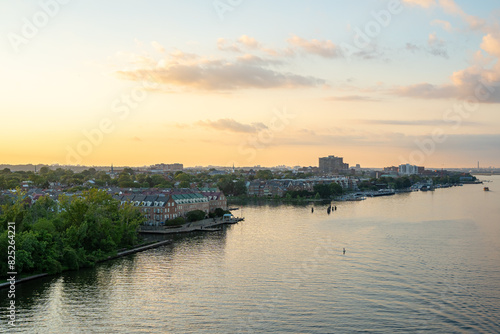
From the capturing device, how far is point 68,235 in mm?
29828

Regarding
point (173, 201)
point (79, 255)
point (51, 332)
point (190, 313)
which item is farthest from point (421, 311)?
point (173, 201)

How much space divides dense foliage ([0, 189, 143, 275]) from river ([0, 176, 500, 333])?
1.20 m

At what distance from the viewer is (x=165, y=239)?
4125 centimetres

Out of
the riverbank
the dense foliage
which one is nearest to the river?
the riverbank

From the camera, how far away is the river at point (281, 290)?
19.5 meters

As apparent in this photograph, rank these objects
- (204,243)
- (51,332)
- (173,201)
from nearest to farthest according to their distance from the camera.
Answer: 1. (51,332)
2. (204,243)
3. (173,201)

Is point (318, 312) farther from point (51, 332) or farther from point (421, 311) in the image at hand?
point (51, 332)

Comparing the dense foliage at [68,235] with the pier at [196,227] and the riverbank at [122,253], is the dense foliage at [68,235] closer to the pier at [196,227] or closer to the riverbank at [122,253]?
the riverbank at [122,253]

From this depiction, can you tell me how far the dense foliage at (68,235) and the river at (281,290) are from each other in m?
1.20

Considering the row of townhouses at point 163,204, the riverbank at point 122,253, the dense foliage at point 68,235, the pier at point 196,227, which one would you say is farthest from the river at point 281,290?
the row of townhouses at point 163,204

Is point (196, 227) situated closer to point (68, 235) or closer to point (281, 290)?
point (68, 235)

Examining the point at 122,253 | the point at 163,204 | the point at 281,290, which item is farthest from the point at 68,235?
the point at 163,204

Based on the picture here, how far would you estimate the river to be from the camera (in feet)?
63.8

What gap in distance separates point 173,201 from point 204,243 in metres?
13.5
